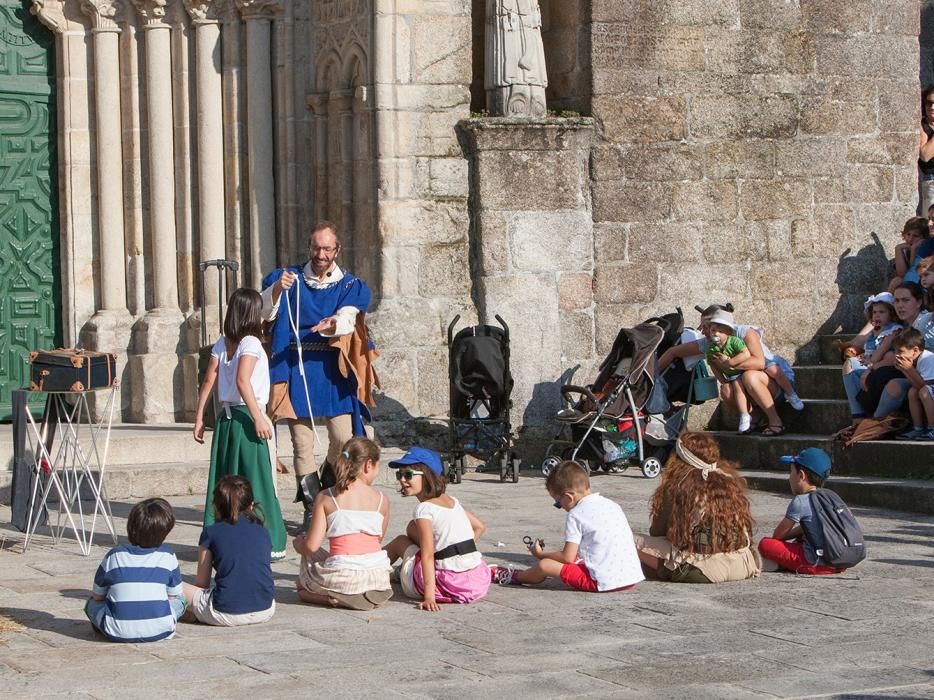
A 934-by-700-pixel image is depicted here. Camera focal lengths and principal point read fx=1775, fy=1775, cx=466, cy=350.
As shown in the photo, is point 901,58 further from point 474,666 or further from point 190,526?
point 474,666

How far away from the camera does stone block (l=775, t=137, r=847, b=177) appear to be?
1380 cm

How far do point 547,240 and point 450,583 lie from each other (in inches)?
226

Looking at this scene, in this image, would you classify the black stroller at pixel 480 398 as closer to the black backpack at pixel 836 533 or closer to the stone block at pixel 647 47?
the stone block at pixel 647 47

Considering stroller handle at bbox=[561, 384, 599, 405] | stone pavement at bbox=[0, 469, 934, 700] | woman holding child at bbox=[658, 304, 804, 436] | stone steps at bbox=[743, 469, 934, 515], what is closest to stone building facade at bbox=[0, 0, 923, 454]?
stroller handle at bbox=[561, 384, 599, 405]

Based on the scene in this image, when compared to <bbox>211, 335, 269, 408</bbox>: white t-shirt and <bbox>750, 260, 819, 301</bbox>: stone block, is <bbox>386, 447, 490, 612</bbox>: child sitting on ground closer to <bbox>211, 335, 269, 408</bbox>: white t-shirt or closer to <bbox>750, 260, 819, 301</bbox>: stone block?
<bbox>211, 335, 269, 408</bbox>: white t-shirt

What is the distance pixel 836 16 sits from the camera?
13.9 metres

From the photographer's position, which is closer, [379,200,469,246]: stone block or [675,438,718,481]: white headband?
[675,438,718,481]: white headband

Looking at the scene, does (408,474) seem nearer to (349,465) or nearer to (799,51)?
(349,465)

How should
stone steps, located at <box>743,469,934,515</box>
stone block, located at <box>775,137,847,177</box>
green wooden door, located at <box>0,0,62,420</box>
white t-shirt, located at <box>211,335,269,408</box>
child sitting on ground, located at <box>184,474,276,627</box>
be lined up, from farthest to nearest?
stone block, located at <box>775,137,847,177</box> < green wooden door, located at <box>0,0,62,420</box> < stone steps, located at <box>743,469,934,515</box> < white t-shirt, located at <box>211,335,269,408</box> < child sitting on ground, located at <box>184,474,276,627</box>

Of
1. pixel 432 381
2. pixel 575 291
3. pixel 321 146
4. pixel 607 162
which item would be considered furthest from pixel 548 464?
pixel 321 146

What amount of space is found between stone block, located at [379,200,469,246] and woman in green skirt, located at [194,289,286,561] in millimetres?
4108

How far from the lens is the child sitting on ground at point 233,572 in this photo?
714 cm

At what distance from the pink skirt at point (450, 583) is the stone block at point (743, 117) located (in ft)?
21.6

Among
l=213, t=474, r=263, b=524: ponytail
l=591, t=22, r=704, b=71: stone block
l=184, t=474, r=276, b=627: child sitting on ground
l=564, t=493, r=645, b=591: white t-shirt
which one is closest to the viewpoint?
l=184, t=474, r=276, b=627: child sitting on ground
